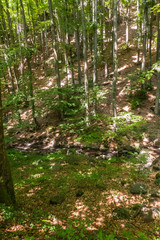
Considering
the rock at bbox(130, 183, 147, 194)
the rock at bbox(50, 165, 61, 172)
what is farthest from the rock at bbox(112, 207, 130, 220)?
the rock at bbox(50, 165, 61, 172)

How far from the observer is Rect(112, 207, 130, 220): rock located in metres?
4.93

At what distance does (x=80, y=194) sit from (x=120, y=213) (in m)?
1.81

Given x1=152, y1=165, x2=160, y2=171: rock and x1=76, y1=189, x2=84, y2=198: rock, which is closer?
x1=76, y1=189, x2=84, y2=198: rock

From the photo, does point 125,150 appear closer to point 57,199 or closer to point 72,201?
point 72,201

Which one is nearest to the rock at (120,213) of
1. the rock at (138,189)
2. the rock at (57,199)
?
the rock at (138,189)

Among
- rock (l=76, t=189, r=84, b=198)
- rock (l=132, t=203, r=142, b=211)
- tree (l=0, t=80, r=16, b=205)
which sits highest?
tree (l=0, t=80, r=16, b=205)

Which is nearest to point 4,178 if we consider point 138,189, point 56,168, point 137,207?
point 137,207

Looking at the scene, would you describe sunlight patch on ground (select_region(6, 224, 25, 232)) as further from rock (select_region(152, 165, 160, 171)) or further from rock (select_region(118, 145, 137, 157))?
rock (select_region(118, 145, 137, 157))

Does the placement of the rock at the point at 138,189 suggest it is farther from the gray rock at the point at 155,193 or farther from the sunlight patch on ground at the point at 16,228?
the sunlight patch on ground at the point at 16,228

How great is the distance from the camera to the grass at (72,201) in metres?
3.80

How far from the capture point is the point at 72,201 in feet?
19.0

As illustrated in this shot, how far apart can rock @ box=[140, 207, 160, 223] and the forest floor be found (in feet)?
0.28

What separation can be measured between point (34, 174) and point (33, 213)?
11.5ft

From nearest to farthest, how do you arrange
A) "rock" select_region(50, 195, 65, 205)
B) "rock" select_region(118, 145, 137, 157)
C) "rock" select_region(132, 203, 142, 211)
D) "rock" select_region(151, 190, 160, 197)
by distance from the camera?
"rock" select_region(132, 203, 142, 211) → "rock" select_region(50, 195, 65, 205) → "rock" select_region(151, 190, 160, 197) → "rock" select_region(118, 145, 137, 157)
